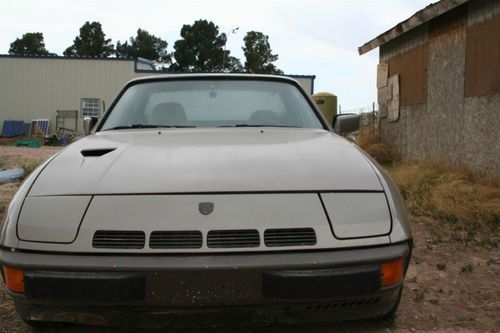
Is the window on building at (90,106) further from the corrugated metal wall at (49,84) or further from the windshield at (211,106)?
the windshield at (211,106)

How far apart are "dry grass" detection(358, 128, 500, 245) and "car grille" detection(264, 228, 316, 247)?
313 cm

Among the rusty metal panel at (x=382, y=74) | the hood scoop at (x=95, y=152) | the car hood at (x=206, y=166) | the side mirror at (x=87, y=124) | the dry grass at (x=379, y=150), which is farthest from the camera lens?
the rusty metal panel at (x=382, y=74)

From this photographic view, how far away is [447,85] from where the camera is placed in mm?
7754

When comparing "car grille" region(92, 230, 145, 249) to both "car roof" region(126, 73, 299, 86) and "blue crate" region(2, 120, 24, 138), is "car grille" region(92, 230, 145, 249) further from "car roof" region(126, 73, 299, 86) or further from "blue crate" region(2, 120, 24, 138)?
"blue crate" region(2, 120, 24, 138)

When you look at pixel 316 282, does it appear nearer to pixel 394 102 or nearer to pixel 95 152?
pixel 95 152

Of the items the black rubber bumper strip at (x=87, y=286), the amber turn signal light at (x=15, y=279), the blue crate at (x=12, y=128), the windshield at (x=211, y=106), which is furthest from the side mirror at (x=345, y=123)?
the blue crate at (x=12, y=128)

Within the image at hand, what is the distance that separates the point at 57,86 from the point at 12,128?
2.98 metres

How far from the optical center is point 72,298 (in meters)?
1.68

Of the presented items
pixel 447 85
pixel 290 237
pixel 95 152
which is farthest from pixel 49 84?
pixel 290 237

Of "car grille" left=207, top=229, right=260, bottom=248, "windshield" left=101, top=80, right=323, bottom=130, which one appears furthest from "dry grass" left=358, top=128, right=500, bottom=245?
"car grille" left=207, top=229, right=260, bottom=248

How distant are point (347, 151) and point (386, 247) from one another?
61cm

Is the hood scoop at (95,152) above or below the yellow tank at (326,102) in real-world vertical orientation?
below

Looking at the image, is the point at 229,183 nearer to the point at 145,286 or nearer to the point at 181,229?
the point at 181,229

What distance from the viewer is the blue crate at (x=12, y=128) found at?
909 inches
